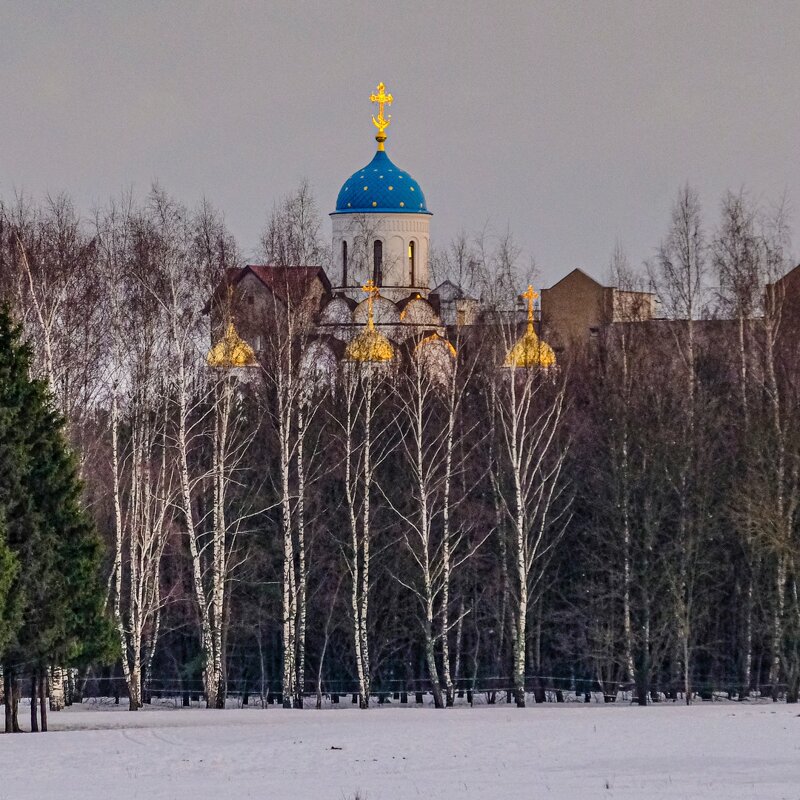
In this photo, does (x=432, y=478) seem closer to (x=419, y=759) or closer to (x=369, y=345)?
(x=369, y=345)

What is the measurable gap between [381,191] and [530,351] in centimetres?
3024

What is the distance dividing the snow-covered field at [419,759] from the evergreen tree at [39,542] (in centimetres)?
128

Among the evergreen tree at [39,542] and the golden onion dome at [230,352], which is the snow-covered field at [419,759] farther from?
the golden onion dome at [230,352]

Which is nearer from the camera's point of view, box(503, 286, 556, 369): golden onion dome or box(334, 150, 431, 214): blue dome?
box(503, 286, 556, 369): golden onion dome

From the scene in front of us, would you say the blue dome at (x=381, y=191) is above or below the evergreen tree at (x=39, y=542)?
above

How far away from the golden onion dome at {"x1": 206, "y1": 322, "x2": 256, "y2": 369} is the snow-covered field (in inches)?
331

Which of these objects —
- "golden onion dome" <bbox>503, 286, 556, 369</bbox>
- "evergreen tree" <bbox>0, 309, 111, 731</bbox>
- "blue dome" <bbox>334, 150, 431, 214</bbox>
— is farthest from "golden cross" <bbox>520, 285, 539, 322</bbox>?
"blue dome" <bbox>334, 150, 431, 214</bbox>

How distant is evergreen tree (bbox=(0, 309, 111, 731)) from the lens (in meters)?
28.6

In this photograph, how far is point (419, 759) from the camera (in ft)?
73.9

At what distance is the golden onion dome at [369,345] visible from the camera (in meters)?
39.4

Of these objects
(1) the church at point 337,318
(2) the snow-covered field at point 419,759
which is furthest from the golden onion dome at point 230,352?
(2) the snow-covered field at point 419,759

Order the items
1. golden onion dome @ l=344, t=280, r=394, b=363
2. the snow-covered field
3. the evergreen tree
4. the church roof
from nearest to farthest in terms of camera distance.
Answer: the snow-covered field < the evergreen tree < the church roof < golden onion dome @ l=344, t=280, r=394, b=363

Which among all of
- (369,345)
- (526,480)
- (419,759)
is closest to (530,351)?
(526,480)

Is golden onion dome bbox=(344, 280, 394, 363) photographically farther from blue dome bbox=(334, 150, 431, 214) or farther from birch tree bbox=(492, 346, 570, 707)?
blue dome bbox=(334, 150, 431, 214)
